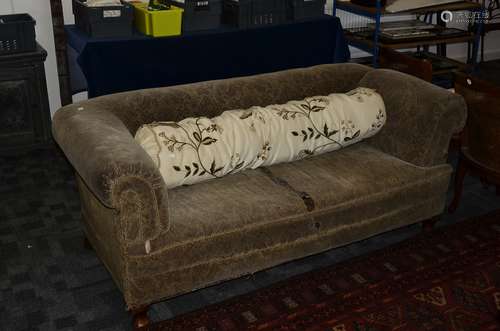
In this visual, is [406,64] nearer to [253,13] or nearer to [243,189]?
[253,13]

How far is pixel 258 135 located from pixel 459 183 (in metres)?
1.22

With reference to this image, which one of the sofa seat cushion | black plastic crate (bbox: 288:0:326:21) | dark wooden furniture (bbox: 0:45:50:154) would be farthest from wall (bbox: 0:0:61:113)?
the sofa seat cushion

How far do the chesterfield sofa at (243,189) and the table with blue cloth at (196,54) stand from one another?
0.89 meters

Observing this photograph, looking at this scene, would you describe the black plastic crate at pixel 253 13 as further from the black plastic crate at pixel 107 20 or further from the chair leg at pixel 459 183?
the chair leg at pixel 459 183

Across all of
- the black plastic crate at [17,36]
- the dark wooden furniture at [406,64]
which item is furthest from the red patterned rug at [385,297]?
the black plastic crate at [17,36]

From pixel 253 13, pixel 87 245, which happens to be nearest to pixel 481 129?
pixel 253 13

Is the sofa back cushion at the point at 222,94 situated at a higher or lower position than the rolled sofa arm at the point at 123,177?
higher

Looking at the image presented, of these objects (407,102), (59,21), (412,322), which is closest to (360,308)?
(412,322)

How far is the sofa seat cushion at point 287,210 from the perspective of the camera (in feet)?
7.11

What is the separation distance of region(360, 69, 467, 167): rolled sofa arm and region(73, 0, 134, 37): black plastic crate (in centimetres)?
156

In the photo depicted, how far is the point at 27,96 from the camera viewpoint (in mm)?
3553

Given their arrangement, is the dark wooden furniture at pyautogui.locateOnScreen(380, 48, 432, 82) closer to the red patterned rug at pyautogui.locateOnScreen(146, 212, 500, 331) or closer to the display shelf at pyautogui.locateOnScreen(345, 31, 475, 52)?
the display shelf at pyautogui.locateOnScreen(345, 31, 475, 52)

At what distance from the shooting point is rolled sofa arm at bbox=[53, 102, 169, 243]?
1939mm

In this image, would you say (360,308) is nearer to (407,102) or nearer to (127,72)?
(407,102)
